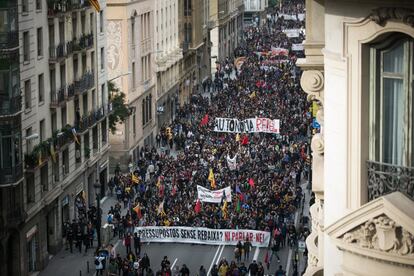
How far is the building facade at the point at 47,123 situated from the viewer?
159ft

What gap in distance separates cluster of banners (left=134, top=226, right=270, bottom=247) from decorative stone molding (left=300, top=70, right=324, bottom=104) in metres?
37.6

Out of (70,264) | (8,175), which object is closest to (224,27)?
(70,264)

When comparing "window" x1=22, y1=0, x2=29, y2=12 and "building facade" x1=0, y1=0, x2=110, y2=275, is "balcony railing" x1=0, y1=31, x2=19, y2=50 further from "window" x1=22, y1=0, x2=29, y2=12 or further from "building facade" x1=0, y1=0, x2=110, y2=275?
"window" x1=22, y1=0, x2=29, y2=12

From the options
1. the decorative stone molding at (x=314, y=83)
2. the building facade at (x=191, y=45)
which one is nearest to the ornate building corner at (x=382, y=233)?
the decorative stone molding at (x=314, y=83)

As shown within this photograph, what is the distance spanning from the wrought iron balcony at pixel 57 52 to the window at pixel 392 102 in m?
44.7

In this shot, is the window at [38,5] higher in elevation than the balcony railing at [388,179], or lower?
higher

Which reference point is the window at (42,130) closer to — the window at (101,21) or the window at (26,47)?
the window at (26,47)

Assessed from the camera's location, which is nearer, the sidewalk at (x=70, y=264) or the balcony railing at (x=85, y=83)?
the sidewalk at (x=70, y=264)

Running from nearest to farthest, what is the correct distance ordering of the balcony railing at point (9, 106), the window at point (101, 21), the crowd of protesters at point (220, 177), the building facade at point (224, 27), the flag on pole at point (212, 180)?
the balcony railing at point (9, 106), the crowd of protesters at point (220, 177), the flag on pole at point (212, 180), the window at point (101, 21), the building facade at point (224, 27)

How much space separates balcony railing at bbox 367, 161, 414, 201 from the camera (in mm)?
12359

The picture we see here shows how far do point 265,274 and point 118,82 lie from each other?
2991cm

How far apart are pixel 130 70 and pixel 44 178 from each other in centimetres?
2562

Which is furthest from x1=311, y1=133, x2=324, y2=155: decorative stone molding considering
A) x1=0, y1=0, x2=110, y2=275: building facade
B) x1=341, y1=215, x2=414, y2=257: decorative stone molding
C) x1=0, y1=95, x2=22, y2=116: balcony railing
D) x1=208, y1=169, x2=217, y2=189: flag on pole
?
x1=208, y1=169, x2=217, y2=189: flag on pole

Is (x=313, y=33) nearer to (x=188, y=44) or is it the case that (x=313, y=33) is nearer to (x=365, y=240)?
(x=365, y=240)
